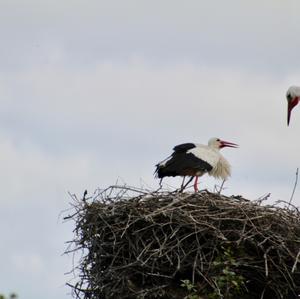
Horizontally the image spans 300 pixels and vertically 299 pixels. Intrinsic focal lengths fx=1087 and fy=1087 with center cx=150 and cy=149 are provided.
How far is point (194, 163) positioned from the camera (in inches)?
431

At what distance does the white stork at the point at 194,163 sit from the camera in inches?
429

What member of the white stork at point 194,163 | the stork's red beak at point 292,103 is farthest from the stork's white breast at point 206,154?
the stork's red beak at point 292,103

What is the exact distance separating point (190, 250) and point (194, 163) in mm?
2467

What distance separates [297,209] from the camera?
9.01 metres

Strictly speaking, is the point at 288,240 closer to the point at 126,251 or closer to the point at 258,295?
the point at 258,295

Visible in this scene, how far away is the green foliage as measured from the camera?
831cm

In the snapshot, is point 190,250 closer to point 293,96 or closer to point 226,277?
point 226,277

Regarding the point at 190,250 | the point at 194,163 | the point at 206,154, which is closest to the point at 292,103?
the point at 206,154

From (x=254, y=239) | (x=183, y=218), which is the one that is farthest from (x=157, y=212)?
(x=254, y=239)

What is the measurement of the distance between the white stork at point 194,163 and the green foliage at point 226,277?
2197 millimetres

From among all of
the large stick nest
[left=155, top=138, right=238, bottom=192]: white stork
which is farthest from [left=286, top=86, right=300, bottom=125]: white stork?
the large stick nest

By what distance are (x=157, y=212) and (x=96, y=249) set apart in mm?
601

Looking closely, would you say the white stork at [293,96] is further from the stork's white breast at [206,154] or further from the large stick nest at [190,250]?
the large stick nest at [190,250]

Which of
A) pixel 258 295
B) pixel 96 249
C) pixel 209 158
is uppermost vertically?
pixel 209 158
